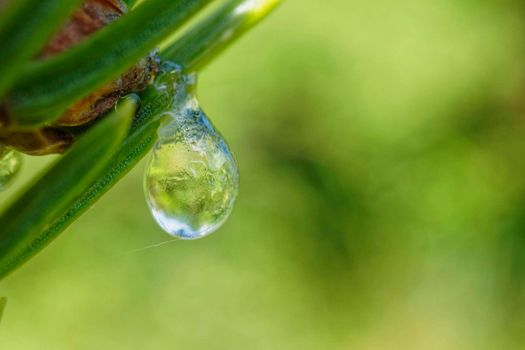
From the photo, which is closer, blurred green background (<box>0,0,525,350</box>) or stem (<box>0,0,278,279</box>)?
stem (<box>0,0,278,279</box>)

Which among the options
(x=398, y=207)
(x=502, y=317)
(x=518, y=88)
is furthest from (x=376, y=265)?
(x=518, y=88)

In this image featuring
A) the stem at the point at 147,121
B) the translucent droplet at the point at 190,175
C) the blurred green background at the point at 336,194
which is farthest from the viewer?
the blurred green background at the point at 336,194

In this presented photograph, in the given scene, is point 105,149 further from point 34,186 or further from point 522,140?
point 522,140

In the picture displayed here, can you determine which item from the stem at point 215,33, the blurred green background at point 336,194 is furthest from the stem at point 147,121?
the blurred green background at point 336,194

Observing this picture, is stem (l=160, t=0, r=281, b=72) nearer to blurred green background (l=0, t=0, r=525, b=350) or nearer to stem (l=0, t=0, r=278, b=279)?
stem (l=0, t=0, r=278, b=279)

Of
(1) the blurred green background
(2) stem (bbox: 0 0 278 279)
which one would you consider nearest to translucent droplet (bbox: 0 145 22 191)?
(2) stem (bbox: 0 0 278 279)

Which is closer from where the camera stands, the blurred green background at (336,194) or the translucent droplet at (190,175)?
the translucent droplet at (190,175)

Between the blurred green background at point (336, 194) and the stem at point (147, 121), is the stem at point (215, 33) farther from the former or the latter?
the blurred green background at point (336, 194)
